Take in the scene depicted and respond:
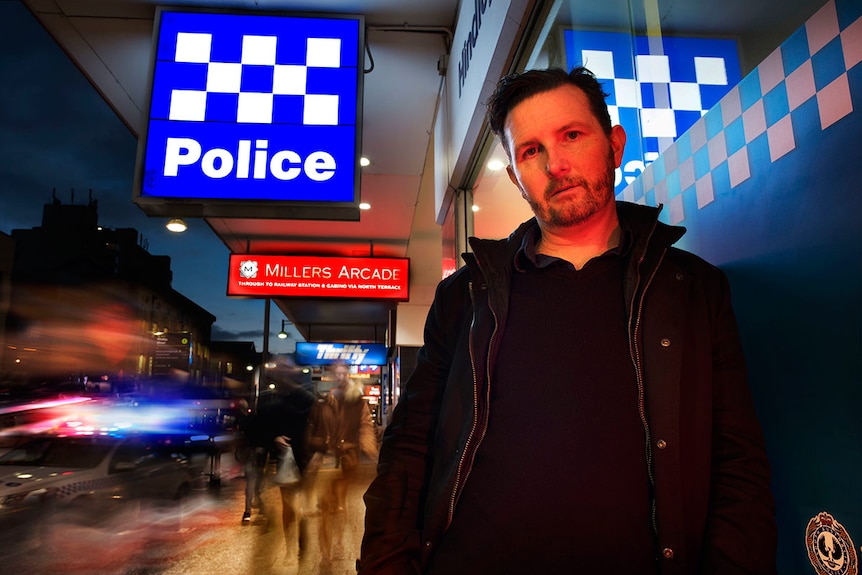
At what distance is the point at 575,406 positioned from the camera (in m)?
1.01

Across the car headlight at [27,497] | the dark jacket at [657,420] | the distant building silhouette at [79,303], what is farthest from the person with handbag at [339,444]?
the distant building silhouette at [79,303]

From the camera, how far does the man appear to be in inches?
36.7

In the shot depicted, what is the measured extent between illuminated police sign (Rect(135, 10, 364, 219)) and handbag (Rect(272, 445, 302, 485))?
9.85 ft

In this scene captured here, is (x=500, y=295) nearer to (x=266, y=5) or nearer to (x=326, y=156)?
(x=326, y=156)

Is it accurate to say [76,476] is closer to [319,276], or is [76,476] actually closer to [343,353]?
[319,276]

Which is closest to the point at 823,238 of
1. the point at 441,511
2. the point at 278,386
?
the point at 441,511

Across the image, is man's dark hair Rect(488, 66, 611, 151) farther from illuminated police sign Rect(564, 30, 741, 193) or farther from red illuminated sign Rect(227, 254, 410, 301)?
red illuminated sign Rect(227, 254, 410, 301)

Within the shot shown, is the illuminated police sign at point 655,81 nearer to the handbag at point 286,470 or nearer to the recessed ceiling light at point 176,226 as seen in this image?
the handbag at point 286,470

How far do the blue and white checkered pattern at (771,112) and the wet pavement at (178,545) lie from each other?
409 cm

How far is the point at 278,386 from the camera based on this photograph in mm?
5832

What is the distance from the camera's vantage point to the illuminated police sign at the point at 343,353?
1325 cm

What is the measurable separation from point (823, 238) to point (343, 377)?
19.0 feet

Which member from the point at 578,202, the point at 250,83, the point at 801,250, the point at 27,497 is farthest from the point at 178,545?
the point at 801,250

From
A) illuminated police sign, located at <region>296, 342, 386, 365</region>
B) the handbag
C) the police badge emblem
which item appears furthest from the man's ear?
illuminated police sign, located at <region>296, 342, 386, 365</region>
